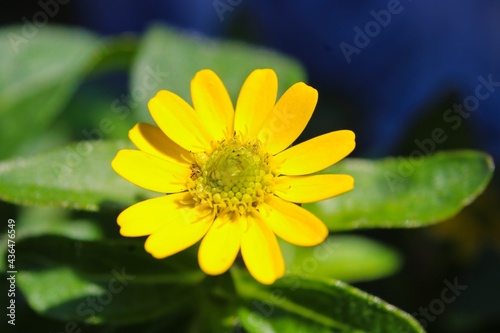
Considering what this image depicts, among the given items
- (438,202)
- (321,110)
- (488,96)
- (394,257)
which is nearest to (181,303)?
(438,202)

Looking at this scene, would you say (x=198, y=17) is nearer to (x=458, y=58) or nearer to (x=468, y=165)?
(x=458, y=58)

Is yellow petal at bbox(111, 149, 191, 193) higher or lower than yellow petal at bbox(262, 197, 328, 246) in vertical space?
lower

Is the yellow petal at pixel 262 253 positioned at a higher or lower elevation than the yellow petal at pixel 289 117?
lower
